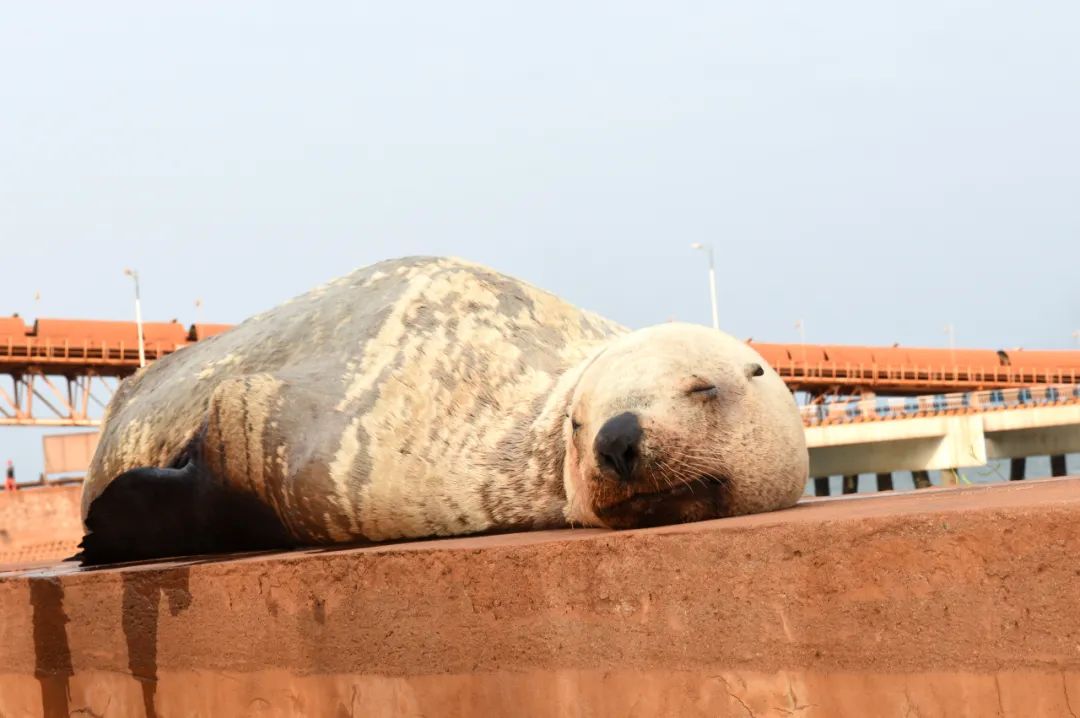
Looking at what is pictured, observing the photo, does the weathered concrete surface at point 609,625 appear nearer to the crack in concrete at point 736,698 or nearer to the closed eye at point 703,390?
the crack in concrete at point 736,698

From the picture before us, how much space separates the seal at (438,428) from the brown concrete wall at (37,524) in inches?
1001

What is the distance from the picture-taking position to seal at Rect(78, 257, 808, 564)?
459 cm

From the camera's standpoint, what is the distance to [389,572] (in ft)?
13.3

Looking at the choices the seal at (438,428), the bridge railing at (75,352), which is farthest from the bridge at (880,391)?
the seal at (438,428)

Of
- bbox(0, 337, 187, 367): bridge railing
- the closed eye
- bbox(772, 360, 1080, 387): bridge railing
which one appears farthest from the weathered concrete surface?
bbox(772, 360, 1080, 387): bridge railing

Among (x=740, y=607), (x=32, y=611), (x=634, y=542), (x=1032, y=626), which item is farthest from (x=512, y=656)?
(x=32, y=611)

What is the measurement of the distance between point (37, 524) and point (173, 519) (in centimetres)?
2711

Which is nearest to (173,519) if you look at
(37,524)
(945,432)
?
(37,524)

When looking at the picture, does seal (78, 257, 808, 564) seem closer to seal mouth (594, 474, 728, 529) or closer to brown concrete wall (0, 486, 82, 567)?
seal mouth (594, 474, 728, 529)

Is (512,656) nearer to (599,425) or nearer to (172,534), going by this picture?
(599,425)

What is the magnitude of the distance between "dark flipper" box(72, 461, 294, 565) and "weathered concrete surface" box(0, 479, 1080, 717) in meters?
0.76

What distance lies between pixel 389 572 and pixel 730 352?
5.50ft

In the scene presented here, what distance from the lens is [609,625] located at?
3510 mm

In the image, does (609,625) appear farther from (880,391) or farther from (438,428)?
(880,391)
